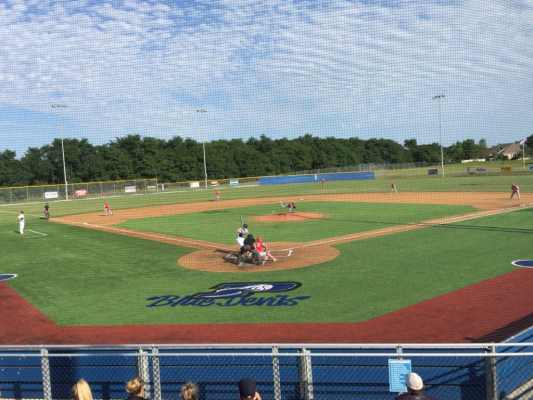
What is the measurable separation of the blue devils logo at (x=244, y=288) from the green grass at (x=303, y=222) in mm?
6899

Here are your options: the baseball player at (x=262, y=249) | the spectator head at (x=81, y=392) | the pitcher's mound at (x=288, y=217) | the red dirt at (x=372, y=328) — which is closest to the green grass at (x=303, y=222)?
the pitcher's mound at (x=288, y=217)

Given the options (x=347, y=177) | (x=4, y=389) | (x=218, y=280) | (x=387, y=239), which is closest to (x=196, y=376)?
(x=4, y=389)

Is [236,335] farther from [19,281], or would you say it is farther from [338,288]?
[19,281]

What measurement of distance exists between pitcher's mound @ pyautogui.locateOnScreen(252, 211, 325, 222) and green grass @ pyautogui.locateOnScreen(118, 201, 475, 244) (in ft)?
2.21

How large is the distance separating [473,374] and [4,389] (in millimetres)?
6016

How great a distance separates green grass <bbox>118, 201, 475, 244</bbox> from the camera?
21.2m

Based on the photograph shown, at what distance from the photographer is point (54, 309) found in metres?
11.1

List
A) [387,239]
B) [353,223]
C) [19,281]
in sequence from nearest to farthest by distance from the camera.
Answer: [19,281]
[387,239]
[353,223]

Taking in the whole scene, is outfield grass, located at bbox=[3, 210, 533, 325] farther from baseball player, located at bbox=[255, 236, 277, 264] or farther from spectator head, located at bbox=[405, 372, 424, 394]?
spectator head, located at bbox=[405, 372, 424, 394]

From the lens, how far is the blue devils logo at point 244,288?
11574mm

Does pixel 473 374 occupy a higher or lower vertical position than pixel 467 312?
higher

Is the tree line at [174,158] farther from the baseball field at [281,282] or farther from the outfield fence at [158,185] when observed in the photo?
the baseball field at [281,282]

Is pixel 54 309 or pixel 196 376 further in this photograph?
pixel 54 309

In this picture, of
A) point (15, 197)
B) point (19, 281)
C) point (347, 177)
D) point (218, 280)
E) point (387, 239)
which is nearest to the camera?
point (218, 280)
